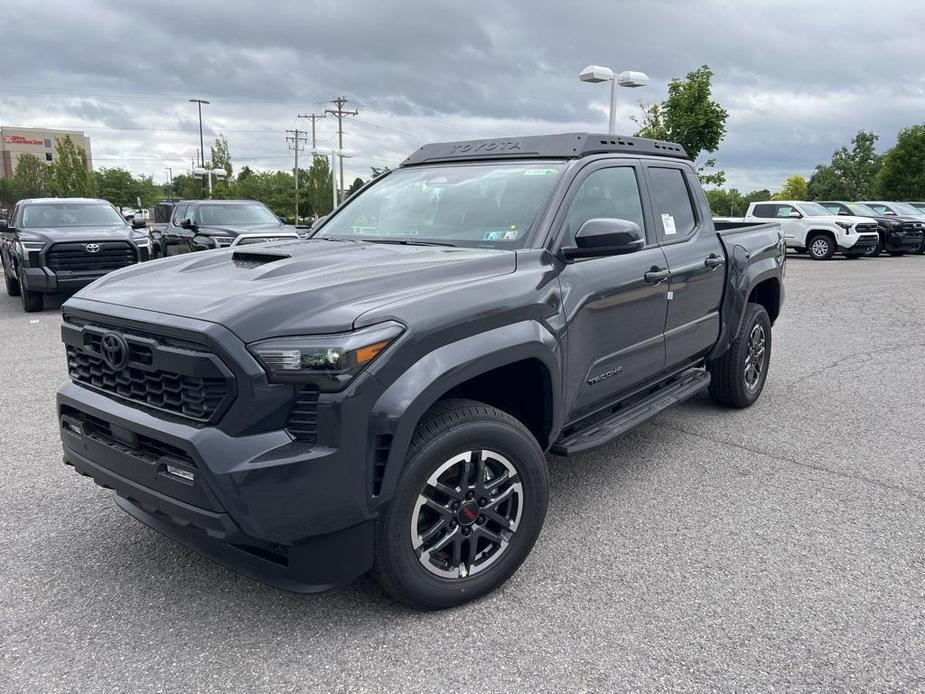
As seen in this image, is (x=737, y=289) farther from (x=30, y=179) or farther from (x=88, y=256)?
(x=30, y=179)

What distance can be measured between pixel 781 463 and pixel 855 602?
1629mm

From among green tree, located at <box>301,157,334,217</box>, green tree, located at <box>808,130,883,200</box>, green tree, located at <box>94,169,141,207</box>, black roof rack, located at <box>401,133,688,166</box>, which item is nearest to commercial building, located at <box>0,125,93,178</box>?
green tree, located at <box>94,169,141,207</box>

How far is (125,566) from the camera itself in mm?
3148

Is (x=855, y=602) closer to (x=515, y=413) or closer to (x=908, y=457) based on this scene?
(x=515, y=413)

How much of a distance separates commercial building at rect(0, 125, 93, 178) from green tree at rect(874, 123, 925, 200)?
405 ft

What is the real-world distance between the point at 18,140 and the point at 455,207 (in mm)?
154514

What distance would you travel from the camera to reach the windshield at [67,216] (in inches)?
453

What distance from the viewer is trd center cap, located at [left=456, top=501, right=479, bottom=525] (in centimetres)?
275

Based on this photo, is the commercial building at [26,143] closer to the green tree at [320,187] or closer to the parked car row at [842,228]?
the green tree at [320,187]

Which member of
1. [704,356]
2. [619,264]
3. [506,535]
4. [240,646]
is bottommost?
[240,646]

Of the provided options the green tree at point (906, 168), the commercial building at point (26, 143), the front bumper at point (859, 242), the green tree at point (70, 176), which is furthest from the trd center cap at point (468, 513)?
the commercial building at point (26, 143)

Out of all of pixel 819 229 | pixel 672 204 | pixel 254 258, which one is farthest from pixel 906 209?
pixel 254 258

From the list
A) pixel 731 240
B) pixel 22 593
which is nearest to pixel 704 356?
pixel 731 240

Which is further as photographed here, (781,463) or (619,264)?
(781,463)
